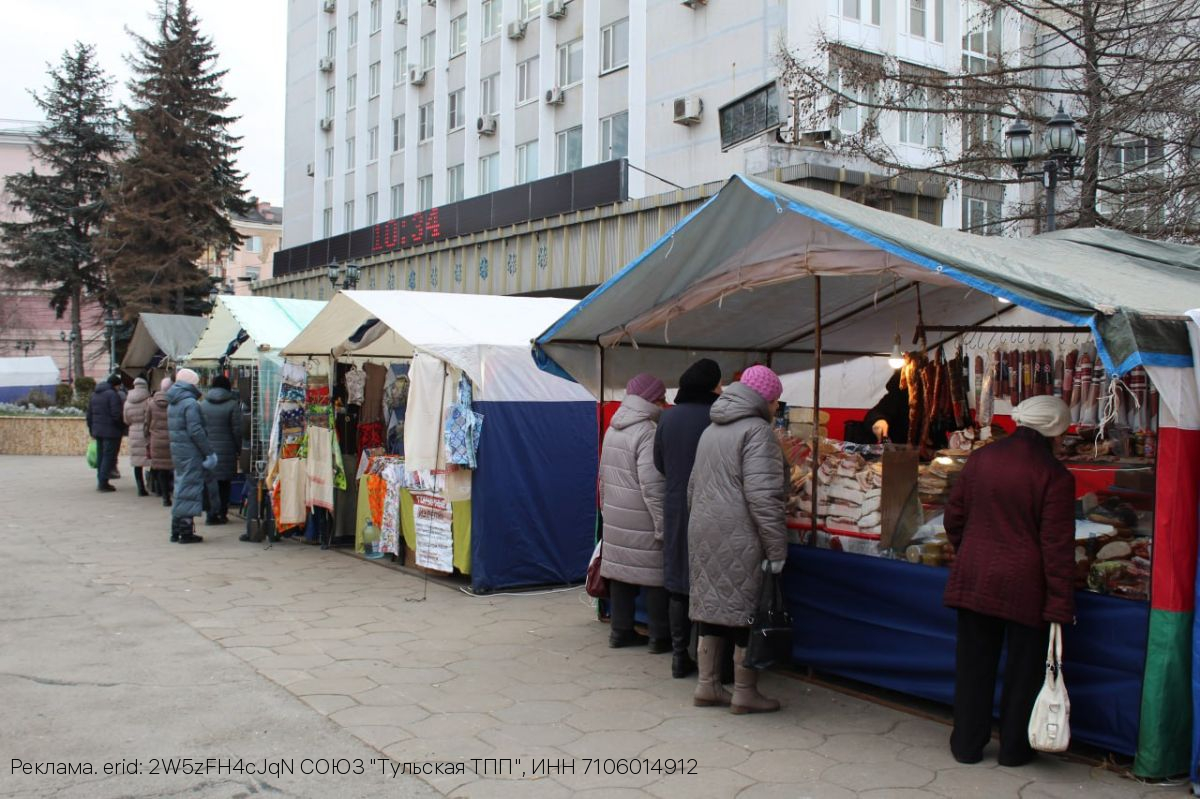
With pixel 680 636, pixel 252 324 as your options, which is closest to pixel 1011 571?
pixel 680 636

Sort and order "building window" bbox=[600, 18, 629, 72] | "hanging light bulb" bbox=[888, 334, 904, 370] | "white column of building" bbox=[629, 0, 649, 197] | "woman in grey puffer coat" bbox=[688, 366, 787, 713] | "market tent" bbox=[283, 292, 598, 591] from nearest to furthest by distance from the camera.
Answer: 1. "woman in grey puffer coat" bbox=[688, 366, 787, 713]
2. "hanging light bulb" bbox=[888, 334, 904, 370]
3. "market tent" bbox=[283, 292, 598, 591]
4. "white column of building" bbox=[629, 0, 649, 197]
5. "building window" bbox=[600, 18, 629, 72]

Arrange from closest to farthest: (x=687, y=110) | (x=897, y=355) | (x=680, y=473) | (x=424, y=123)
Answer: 1. (x=680, y=473)
2. (x=897, y=355)
3. (x=687, y=110)
4. (x=424, y=123)

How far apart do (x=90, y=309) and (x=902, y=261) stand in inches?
1905

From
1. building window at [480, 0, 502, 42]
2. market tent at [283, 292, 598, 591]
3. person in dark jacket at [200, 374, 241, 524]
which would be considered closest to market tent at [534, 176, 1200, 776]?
market tent at [283, 292, 598, 591]

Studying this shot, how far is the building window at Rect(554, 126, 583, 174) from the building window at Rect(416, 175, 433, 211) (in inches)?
256

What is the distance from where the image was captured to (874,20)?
1958cm

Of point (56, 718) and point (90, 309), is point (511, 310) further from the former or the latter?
point (90, 309)

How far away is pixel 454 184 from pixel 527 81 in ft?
14.1

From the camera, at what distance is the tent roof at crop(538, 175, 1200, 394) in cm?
447

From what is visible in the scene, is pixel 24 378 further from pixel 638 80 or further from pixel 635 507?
pixel 635 507

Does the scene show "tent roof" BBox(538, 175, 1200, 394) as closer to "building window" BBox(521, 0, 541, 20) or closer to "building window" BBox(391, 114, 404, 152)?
"building window" BBox(521, 0, 541, 20)

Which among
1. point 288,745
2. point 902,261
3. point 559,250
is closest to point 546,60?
point 559,250

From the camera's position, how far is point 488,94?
27766 millimetres

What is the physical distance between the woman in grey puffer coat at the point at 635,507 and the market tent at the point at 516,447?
222 cm
